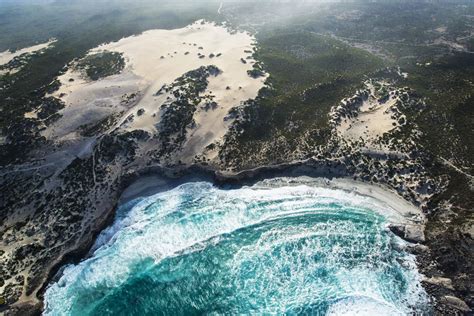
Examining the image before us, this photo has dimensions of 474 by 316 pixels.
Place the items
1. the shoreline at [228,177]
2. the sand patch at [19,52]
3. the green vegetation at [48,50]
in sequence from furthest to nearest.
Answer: the sand patch at [19,52] → the green vegetation at [48,50] → the shoreline at [228,177]

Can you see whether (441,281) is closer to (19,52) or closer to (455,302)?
(455,302)

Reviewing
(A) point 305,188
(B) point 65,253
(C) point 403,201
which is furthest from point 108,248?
(C) point 403,201

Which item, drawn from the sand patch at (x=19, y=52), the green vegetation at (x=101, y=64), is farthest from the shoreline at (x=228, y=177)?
the sand patch at (x=19, y=52)

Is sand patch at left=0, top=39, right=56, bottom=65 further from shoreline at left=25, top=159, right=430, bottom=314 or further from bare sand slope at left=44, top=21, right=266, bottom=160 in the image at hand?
shoreline at left=25, top=159, right=430, bottom=314

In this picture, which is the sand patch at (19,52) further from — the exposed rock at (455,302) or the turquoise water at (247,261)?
the exposed rock at (455,302)

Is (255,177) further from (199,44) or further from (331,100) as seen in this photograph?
(199,44)
